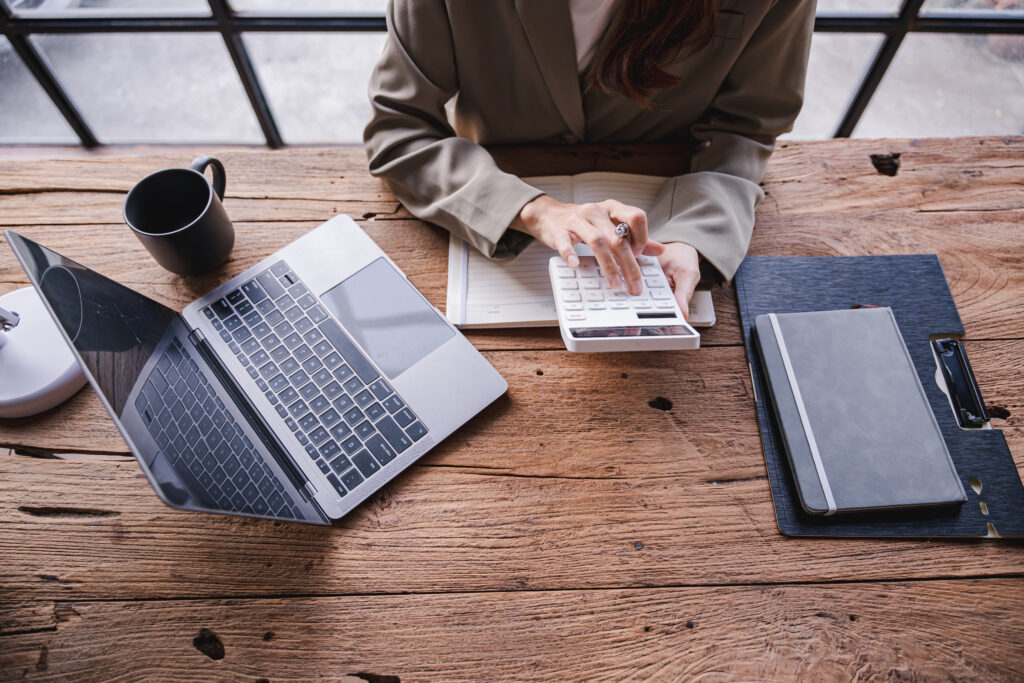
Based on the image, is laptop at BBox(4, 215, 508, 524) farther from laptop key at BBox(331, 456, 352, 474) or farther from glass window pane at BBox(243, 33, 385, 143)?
glass window pane at BBox(243, 33, 385, 143)

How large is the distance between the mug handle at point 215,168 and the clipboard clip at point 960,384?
3.17ft

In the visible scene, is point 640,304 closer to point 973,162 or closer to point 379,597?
point 379,597

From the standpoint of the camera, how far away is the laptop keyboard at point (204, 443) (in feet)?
1.82

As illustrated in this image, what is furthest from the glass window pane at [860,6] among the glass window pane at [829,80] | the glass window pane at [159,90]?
the glass window pane at [159,90]

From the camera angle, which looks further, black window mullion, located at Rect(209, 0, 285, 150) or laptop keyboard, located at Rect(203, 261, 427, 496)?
black window mullion, located at Rect(209, 0, 285, 150)

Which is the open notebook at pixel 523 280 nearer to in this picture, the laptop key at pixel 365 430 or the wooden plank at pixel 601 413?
the wooden plank at pixel 601 413

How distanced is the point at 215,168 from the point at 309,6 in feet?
2.69

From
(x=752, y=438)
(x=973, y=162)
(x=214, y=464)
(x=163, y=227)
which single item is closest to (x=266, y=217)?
(x=163, y=227)

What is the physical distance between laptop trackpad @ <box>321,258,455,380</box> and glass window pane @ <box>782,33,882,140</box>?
1309 millimetres

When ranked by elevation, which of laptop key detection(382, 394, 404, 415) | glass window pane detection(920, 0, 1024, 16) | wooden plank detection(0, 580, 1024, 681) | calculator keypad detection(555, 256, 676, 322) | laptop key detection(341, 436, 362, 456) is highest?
calculator keypad detection(555, 256, 676, 322)

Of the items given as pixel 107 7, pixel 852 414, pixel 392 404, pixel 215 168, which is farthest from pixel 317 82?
pixel 852 414

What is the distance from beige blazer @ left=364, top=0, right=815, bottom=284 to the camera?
2.38ft

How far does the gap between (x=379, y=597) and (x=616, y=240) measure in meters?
0.46

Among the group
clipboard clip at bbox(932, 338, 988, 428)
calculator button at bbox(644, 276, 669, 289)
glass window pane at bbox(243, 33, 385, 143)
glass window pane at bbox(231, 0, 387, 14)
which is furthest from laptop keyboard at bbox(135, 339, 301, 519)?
glass window pane at bbox(243, 33, 385, 143)
